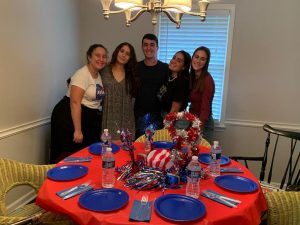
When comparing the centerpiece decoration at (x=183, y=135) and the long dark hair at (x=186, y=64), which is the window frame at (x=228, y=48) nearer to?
the long dark hair at (x=186, y=64)

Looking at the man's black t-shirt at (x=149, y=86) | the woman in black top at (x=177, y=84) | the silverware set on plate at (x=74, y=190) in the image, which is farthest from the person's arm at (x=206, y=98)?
the silverware set on plate at (x=74, y=190)

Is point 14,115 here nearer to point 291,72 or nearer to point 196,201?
point 196,201

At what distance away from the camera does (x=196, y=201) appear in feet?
4.67

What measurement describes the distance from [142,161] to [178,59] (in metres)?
1.38

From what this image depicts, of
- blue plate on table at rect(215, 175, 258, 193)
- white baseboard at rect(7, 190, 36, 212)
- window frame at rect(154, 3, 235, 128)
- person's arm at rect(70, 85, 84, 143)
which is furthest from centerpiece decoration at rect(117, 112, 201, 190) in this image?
window frame at rect(154, 3, 235, 128)

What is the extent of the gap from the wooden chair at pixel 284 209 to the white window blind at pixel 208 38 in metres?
1.81

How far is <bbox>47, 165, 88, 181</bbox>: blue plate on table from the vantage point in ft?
5.50

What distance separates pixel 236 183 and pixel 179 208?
0.48 metres

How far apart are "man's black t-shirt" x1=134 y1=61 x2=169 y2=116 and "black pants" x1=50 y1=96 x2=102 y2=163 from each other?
1.53 ft

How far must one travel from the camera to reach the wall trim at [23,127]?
242cm

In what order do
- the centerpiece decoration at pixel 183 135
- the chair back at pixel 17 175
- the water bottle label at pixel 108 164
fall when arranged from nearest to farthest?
the water bottle label at pixel 108 164, the centerpiece decoration at pixel 183 135, the chair back at pixel 17 175

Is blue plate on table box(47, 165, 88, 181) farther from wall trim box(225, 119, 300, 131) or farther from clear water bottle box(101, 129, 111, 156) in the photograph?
wall trim box(225, 119, 300, 131)

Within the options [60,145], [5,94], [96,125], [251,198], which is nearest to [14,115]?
[5,94]

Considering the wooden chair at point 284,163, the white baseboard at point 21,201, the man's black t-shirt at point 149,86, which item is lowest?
the white baseboard at point 21,201
